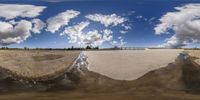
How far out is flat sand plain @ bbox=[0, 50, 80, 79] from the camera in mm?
13703

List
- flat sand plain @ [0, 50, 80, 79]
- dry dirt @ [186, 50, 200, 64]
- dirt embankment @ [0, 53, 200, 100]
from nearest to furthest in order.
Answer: dirt embankment @ [0, 53, 200, 100] < flat sand plain @ [0, 50, 80, 79] < dry dirt @ [186, 50, 200, 64]

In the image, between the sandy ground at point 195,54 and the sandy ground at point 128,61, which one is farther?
the sandy ground at point 195,54

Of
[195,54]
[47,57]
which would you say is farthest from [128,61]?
[47,57]

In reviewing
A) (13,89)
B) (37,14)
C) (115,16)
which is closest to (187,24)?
(115,16)

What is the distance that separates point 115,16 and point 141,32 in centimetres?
78

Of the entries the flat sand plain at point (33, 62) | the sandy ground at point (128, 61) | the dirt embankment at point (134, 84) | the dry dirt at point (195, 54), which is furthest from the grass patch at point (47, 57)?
the dry dirt at point (195, 54)

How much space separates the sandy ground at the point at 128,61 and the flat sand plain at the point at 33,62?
0.73m

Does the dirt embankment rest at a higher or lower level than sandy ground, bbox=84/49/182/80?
lower

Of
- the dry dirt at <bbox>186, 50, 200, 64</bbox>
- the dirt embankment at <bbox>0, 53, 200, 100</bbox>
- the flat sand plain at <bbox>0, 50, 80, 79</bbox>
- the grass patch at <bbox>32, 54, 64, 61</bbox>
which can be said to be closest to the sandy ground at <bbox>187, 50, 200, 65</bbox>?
the dry dirt at <bbox>186, 50, 200, 64</bbox>

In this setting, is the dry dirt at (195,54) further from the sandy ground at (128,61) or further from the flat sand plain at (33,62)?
the flat sand plain at (33,62)

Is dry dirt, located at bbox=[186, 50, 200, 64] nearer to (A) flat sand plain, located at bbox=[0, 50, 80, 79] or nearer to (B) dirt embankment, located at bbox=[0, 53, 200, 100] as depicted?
(B) dirt embankment, located at bbox=[0, 53, 200, 100]

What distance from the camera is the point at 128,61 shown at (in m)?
13.9

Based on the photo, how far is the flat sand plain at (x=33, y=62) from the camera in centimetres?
1370

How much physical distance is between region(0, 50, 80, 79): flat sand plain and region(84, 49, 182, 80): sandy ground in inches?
28.7
